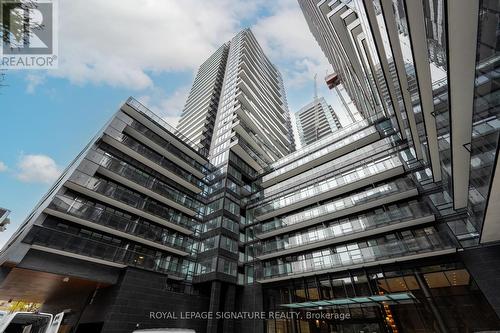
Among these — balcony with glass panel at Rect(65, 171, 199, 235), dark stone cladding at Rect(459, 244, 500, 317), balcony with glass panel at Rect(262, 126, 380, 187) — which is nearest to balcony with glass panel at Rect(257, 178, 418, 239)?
dark stone cladding at Rect(459, 244, 500, 317)

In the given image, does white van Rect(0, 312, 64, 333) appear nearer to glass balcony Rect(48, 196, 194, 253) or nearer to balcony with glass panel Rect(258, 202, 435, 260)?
glass balcony Rect(48, 196, 194, 253)

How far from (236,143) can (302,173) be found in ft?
32.8

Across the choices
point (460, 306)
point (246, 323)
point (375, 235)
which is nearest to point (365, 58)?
point (375, 235)

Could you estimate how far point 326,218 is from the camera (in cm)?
2000

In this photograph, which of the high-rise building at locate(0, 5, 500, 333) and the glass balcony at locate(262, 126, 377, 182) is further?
the glass balcony at locate(262, 126, 377, 182)

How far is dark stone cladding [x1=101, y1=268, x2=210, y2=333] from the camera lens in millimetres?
14281

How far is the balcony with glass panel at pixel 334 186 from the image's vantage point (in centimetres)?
1884

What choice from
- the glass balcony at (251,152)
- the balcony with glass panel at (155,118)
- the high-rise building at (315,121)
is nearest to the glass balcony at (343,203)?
the glass balcony at (251,152)

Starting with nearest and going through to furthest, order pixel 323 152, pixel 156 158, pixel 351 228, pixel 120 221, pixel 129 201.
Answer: pixel 120 221 → pixel 351 228 → pixel 129 201 → pixel 156 158 → pixel 323 152

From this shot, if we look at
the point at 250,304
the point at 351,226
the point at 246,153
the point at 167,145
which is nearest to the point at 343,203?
the point at 351,226

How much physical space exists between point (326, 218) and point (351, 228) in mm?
2490

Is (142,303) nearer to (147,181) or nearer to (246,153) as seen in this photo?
(147,181)

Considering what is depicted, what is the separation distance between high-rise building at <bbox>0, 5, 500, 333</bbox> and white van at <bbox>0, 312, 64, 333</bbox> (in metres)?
3.51

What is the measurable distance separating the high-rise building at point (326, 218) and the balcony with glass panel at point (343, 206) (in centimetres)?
13
